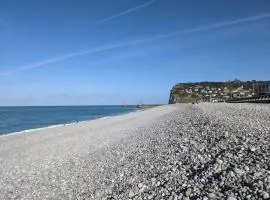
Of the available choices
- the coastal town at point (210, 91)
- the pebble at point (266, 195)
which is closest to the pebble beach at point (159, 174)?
the pebble at point (266, 195)

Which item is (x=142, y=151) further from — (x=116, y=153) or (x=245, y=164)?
(x=245, y=164)

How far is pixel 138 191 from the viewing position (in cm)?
964

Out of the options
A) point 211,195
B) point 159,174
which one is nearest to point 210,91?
point 159,174

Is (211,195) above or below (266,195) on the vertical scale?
below

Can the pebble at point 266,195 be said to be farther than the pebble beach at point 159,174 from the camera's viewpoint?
No

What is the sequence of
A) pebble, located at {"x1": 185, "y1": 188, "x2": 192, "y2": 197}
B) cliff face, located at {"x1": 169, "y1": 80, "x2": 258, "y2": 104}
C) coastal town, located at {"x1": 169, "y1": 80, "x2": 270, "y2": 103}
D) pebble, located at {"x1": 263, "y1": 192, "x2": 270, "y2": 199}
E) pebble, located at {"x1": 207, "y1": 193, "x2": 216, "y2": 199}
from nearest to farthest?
pebble, located at {"x1": 263, "y1": 192, "x2": 270, "y2": 199} < pebble, located at {"x1": 207, "y1": 193, "x2": 216, "y2": 199} < pebble, located at {"x1": 185, "y1": 188, "x2": 192, "y2": 197} < coastal town, located at {"x1": 169, "y1": 80, "x2": 270, "y2": 103} < cliff face, located at {"x1": 169, "y1": 80, "x2": 258, "y2": 104}

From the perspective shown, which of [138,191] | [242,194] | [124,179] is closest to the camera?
[242,194]

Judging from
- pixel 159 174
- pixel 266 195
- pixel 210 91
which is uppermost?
pixel 210 91

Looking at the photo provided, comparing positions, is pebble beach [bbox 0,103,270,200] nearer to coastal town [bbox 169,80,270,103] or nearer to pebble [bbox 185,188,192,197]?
pebble [bbox 185,188,192,197]

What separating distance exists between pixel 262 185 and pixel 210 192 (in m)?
1.14

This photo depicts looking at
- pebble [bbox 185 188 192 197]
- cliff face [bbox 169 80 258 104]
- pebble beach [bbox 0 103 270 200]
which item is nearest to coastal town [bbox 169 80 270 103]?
cliff face [bbox 169 80 258 104]

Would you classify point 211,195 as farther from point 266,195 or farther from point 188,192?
point 266,195

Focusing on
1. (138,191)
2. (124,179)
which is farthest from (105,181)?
(138,191)

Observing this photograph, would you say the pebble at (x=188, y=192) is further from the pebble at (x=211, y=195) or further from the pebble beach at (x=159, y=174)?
the pebble at (x=211, y=195)
